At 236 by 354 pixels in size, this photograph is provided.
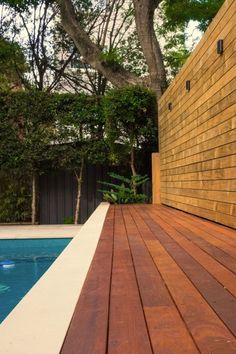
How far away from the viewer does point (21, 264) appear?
6.48 metres

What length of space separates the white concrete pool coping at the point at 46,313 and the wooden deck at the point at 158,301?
41mm

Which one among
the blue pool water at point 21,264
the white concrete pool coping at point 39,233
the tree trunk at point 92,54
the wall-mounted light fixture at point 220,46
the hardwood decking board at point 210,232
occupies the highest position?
the tree trunk at point 92,54

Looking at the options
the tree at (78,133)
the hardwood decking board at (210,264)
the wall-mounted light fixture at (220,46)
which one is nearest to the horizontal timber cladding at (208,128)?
the wall-mounted light fixture at (220,46)

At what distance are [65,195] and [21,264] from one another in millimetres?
4555

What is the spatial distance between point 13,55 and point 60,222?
513 centimetres

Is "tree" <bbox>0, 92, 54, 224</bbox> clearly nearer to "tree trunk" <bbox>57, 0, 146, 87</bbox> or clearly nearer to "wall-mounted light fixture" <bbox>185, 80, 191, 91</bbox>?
"tree trunk" <bbox>57, 0, 146, 87</bbox>

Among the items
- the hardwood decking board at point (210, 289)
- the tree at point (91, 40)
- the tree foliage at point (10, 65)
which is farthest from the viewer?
the tree at point (91, 40)

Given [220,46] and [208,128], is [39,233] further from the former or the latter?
[220,46]

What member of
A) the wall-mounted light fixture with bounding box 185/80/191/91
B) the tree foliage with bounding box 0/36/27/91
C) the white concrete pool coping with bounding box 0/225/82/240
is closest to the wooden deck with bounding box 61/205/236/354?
the wall-mounted light fixture with bounding box 185/80/191/91

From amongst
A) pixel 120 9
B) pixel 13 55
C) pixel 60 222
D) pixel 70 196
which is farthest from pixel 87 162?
pixel 120 9

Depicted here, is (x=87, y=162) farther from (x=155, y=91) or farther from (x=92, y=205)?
(x=155, y=91)

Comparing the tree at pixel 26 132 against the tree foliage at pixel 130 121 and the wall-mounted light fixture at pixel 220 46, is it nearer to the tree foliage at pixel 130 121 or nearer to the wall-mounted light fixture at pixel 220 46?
the tree foliage at pixel 130 121

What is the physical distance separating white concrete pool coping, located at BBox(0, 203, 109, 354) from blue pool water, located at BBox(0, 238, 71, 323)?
2.04 meters

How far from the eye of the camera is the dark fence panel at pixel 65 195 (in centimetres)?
1093
